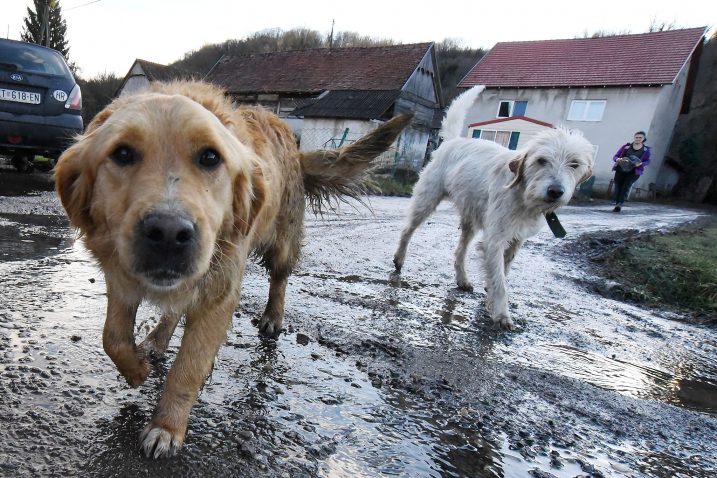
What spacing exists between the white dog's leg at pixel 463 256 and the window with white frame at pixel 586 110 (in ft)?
101

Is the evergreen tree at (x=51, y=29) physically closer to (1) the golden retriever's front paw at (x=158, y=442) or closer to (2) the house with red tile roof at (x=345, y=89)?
(2) the house with red tile roof at (x=345, y=89)

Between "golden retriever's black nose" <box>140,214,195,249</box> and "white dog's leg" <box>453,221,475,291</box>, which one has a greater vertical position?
"golden retriever's black nose" <box>140,214,195,249</box>

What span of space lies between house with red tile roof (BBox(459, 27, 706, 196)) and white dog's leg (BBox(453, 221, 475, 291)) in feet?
81.0

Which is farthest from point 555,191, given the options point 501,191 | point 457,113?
point 457,113

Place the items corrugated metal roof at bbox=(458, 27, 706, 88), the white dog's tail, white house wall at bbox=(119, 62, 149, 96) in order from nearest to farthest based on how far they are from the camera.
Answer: the white dog's tail, corrugated metal roof at bbox=(458, 27, 706, 88), white house wall at bbox=(119, 62, 149, 96)

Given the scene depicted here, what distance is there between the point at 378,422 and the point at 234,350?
1065 millimetres

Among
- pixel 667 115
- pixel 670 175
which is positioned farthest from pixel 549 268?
pixel 670 175

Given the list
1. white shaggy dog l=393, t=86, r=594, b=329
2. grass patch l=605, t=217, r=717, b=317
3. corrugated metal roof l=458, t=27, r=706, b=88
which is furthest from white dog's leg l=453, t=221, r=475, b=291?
corrugated metal roof l=458, t=27, r=706, b=88

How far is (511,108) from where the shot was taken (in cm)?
3478

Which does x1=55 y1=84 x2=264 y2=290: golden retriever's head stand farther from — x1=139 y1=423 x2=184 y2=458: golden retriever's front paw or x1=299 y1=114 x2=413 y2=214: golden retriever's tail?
x1=299 y1=114 x2=413 y2=214: golden retriever's tail

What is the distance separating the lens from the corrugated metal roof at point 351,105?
26.5 meters

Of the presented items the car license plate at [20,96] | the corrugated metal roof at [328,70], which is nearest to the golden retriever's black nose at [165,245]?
the car license plate at [20,96]

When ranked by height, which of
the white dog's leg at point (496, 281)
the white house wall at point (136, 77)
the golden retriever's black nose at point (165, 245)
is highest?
the white house wall at point (136, 77)

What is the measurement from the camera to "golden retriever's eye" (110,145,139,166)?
2.01m
